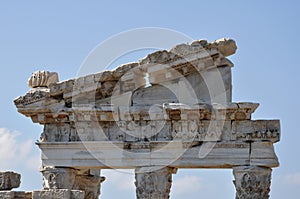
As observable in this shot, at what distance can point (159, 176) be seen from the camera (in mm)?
27172

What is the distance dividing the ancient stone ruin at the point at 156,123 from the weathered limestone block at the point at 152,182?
0.03m

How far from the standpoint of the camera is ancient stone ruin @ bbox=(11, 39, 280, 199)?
2684cm

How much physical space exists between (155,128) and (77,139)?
238 cm

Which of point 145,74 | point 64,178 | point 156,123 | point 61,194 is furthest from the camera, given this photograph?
point 145,74

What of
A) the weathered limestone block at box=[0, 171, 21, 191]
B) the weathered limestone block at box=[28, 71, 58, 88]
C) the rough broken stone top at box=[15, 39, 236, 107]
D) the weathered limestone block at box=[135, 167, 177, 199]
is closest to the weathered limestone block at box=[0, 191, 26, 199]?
the weathered limestone block at box=[0, 171, 21, 191]

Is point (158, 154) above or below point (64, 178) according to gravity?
above

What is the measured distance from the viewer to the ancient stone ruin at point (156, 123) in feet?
88.1

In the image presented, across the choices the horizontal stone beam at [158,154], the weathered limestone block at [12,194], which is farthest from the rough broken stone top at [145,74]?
the weathered limestone block at [12,194]

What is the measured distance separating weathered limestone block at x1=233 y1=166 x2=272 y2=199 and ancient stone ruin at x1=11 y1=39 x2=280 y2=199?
28mm

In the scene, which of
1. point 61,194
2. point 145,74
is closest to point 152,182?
point 145,74

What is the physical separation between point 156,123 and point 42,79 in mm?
3904

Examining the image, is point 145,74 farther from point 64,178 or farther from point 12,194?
point 12,194

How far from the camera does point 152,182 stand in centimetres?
2709

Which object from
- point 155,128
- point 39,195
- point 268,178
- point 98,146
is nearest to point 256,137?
point 268,178
